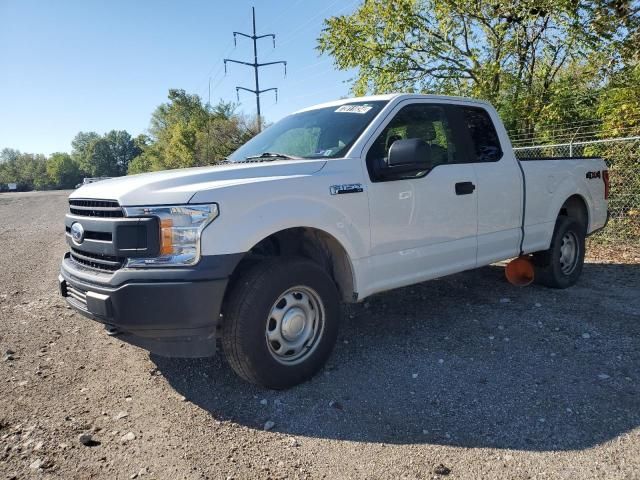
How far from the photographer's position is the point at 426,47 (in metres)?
13.1

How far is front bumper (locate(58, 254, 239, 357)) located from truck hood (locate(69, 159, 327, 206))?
44cm

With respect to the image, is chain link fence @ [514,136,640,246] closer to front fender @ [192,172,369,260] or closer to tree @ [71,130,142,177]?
front fender @ [192,172,369,260]

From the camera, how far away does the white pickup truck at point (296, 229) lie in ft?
9.74

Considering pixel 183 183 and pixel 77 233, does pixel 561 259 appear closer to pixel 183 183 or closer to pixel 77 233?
pixel 183 183

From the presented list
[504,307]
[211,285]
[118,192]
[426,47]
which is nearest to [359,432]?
[211,285]

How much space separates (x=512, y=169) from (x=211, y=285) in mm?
3479

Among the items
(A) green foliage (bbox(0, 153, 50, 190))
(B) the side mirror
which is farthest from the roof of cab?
(A) green foliage (bbox(0, 153, 50, 190))

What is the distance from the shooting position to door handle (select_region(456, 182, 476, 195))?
4422mm

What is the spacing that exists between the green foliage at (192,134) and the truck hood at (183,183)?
23.2ft

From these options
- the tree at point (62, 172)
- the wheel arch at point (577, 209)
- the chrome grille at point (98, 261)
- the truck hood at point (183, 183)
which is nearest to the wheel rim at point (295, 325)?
the truck hood at point (183, 183)

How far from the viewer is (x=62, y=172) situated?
131875 millimetres

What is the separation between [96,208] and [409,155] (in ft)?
7.18

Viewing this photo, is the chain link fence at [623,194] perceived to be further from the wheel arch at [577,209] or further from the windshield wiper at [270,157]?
the windshield wiper at [270,157]

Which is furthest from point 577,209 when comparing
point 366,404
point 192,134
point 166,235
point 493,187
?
point 192,134
